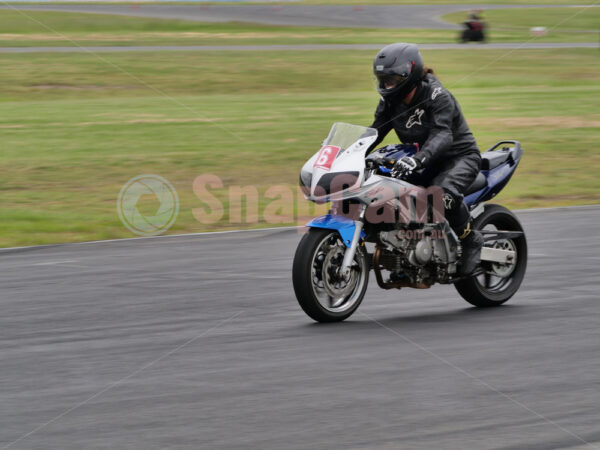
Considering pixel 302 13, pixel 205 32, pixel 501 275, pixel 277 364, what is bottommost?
pixel 277 364

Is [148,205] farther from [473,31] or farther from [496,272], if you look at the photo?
[473,31]

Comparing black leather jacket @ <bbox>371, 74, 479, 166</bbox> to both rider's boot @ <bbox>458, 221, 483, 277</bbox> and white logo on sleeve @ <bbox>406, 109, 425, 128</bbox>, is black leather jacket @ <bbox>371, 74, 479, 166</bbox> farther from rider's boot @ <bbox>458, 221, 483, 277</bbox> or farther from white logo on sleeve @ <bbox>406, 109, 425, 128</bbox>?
rider's boot @ <bbox>458, 221, 483, 277</bbox>

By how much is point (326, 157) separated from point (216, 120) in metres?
16.2

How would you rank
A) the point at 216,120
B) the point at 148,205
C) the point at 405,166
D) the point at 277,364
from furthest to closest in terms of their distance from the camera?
the point at 216,120, the point at 148,205, the point at 405,166, the point at 277,364

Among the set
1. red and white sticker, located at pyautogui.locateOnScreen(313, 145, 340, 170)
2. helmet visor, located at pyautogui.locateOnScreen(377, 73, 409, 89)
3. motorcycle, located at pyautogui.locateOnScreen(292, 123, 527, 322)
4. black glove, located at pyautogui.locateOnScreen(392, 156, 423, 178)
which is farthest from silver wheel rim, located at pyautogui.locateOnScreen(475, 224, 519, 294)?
red and white sticker, located at pyautogui.locateOnScreen(313, 145, 340, 170)

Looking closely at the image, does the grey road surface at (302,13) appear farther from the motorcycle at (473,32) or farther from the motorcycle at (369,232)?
the motorcycle at (369,232)

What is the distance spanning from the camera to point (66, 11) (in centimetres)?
6184

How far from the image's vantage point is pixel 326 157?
23.4 feet

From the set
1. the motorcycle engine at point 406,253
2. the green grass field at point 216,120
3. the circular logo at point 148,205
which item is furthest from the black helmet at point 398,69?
the green grass field at point 216,120

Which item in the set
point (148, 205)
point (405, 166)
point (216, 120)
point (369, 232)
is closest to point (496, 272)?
point (369, 232)

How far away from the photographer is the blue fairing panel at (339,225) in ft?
23.1

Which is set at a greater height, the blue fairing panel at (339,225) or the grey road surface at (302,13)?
the grey road surface at (302,13)

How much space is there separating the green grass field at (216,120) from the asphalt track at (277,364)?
4270 mm

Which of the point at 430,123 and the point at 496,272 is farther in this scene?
the point at 496,272
